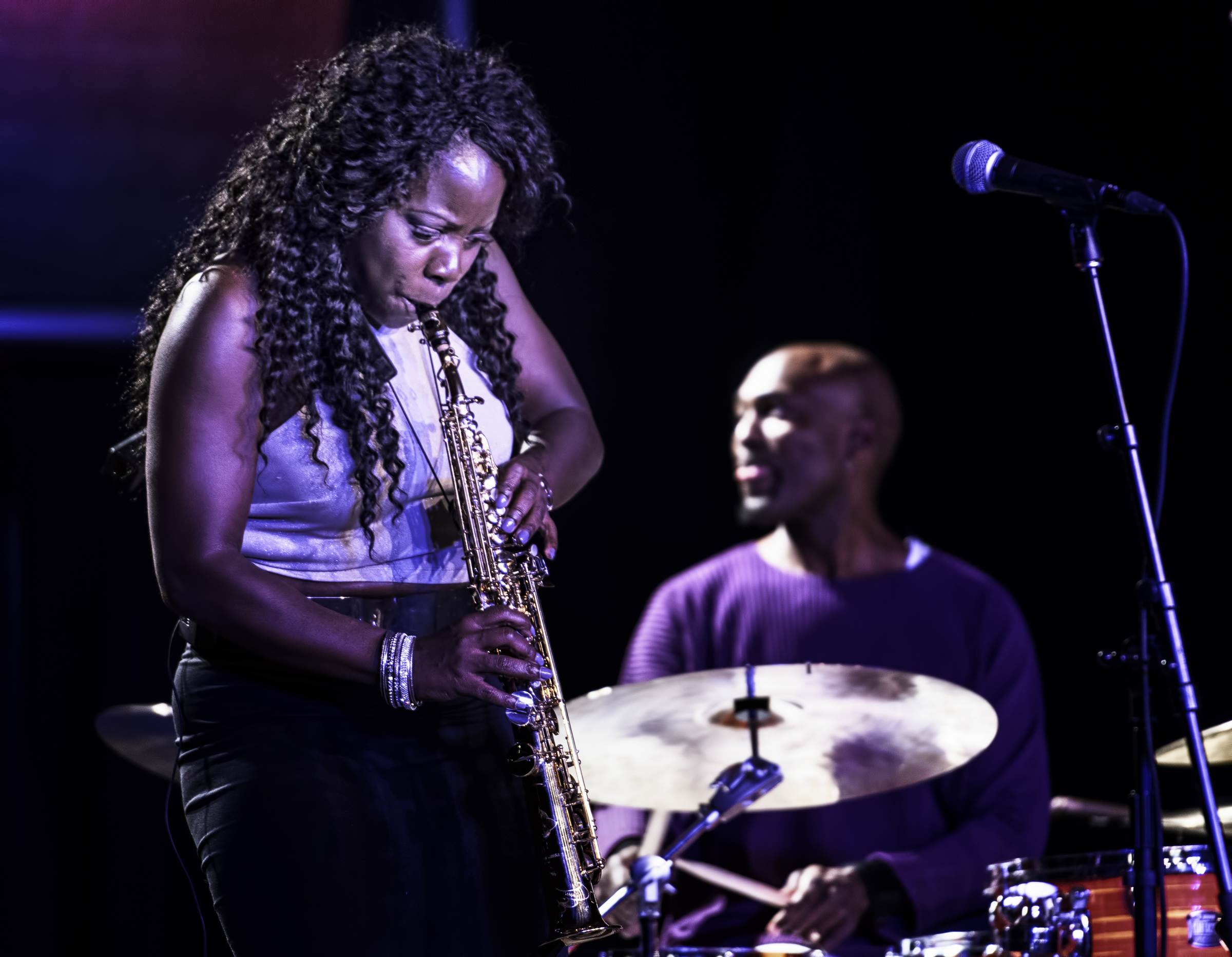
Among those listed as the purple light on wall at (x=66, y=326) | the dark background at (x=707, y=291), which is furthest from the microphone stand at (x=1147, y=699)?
the purple light on wall at (x=66, y=326)

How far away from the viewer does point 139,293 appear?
362 centimetres

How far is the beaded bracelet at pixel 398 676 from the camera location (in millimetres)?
1903

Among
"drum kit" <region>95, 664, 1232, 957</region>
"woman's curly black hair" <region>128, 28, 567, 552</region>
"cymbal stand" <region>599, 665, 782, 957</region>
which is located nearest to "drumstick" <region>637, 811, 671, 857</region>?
"drum kit" <region>95, 664, 1232, 957</region>

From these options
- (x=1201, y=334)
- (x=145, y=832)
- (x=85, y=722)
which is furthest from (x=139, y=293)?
(x=1201, y=334)

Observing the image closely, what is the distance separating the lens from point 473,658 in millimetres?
1898

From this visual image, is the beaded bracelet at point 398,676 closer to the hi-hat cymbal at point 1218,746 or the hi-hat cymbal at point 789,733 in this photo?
the hi-hat cymbal at point 789,733

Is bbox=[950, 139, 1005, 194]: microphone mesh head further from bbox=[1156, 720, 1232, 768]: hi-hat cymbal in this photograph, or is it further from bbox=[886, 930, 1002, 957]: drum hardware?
bbox=[886, 930, 1002, 957]: drum hardware

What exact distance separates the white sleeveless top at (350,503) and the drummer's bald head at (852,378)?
224cm

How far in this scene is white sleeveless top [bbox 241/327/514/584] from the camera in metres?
2.06

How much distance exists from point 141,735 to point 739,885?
1.52 meters

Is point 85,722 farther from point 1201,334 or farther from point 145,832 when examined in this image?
point 1201,334

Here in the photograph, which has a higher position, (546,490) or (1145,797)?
(546,490)

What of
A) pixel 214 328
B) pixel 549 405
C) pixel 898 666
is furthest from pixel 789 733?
pixel 214 328

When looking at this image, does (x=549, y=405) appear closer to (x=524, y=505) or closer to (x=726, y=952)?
(x=524, y=505)
